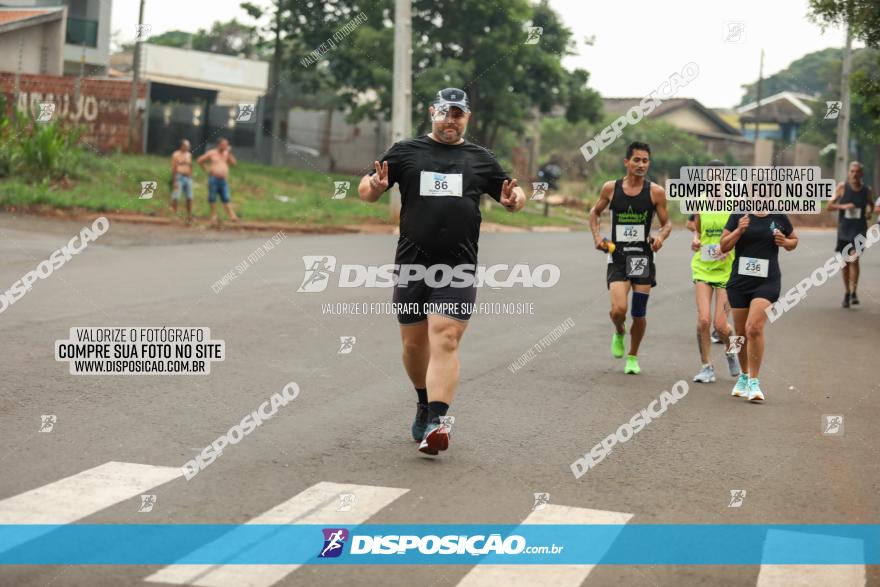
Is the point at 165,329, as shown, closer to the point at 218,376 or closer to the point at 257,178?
the point at 218,376

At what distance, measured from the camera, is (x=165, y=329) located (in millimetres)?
12070

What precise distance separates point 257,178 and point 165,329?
81.7ft

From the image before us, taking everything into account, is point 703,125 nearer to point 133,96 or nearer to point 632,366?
point 133,96

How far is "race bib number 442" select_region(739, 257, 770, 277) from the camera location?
389 inches

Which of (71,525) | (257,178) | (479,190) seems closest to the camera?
(71,525)

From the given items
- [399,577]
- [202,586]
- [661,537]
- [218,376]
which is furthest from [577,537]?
[218,376]

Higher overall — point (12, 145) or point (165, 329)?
point (12, 145)

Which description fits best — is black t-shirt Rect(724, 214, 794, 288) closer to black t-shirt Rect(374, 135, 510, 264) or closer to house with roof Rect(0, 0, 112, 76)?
black t-shirt Rect(374, 135, 510, 264)

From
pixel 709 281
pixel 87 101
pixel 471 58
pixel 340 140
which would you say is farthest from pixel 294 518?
pixel 340 140

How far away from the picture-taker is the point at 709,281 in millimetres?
11484

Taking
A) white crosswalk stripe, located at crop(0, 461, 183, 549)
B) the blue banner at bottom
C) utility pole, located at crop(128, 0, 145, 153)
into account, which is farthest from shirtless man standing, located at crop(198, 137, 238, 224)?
the blue banner at bottom

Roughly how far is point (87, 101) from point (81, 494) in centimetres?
3072

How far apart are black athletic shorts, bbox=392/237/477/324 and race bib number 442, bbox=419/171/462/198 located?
35 cm

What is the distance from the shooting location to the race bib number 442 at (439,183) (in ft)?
24.7
